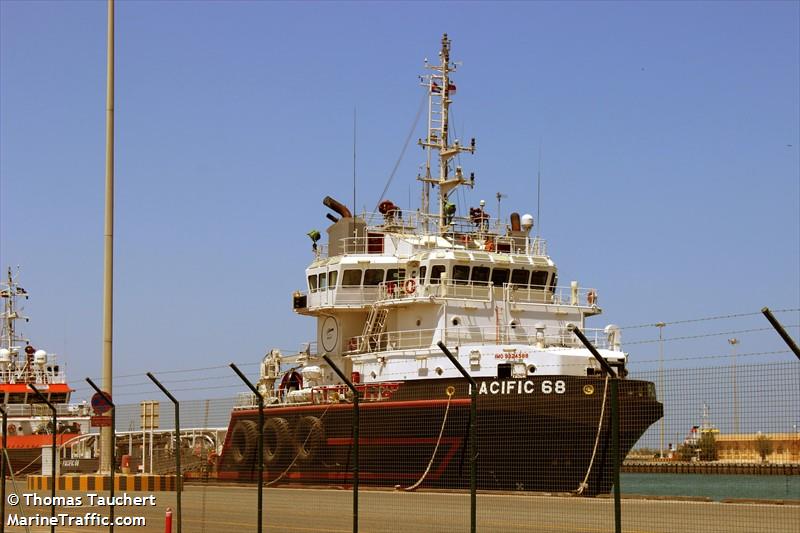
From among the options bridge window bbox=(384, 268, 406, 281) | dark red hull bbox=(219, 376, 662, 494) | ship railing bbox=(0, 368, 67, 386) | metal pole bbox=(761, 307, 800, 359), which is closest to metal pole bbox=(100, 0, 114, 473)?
dark red hull bbox=(219, 376, 662, 494)

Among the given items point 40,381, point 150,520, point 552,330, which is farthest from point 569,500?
point 40,381

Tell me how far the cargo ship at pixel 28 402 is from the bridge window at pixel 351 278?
11.0 metres

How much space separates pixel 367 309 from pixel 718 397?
22.7m

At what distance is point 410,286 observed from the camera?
34.7 m

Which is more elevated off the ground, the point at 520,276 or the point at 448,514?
the point at 520,276

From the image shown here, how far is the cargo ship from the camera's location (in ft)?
145

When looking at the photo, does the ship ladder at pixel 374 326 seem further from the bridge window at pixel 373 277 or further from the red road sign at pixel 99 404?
the red road sign at pixel 99 404

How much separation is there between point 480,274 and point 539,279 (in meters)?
2.12

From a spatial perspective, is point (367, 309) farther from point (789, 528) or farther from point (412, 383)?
point (789, 528)

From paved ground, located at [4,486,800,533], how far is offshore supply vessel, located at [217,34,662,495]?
1121 mm

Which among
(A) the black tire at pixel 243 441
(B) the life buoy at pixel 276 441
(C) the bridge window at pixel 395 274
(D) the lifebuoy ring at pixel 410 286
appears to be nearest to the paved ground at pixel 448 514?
(B) the life buoy at pixel 276 441

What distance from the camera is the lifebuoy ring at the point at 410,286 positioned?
3459cm

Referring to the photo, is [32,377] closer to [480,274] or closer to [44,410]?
[44,410]

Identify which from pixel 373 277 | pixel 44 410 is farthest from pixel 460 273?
pixel 44 410
